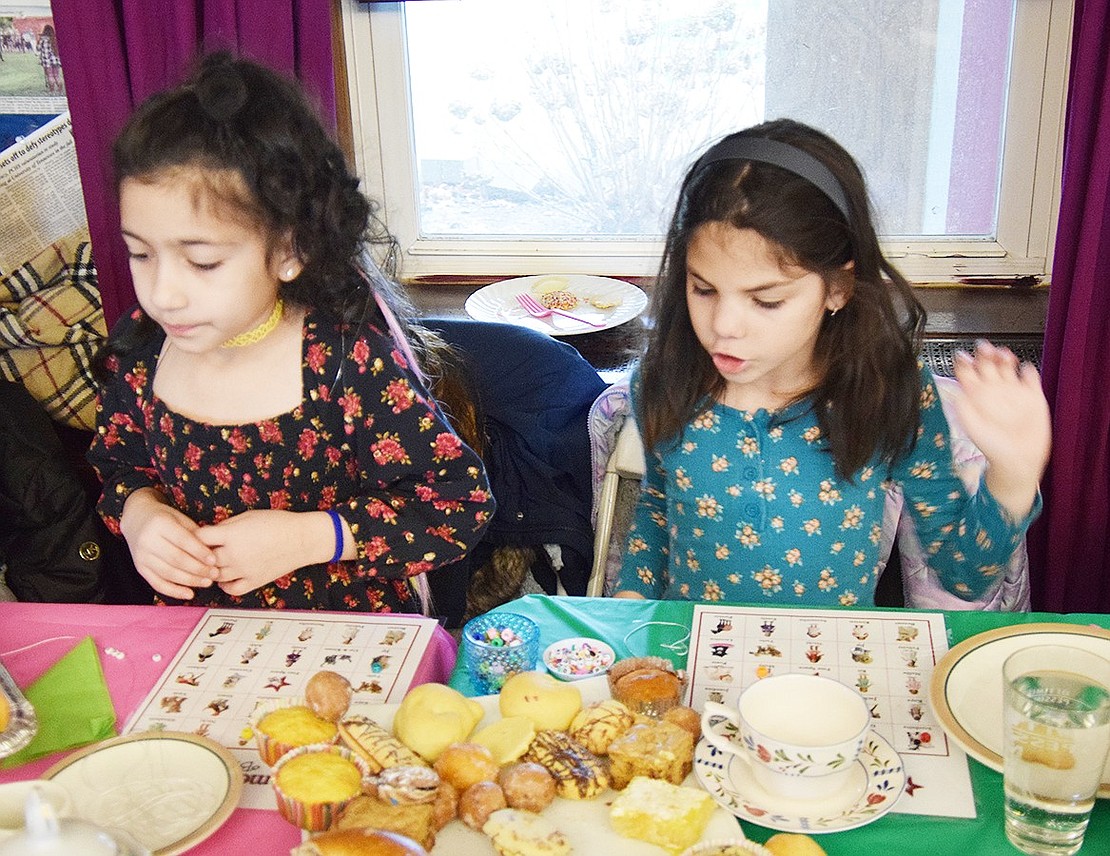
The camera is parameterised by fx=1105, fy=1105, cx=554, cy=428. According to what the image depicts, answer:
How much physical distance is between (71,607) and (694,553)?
0.81 m

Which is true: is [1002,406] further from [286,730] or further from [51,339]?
[51,339]

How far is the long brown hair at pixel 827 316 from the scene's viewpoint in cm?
130

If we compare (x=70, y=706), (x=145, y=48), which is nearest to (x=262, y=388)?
(x=70, y=706)

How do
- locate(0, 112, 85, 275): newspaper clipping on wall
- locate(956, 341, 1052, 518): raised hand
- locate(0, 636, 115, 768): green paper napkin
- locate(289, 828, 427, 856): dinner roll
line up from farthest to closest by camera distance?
locate(0, 112, 85, 275): newspaper clipping on wall
locate(956, 341, 1052, 518): raised hand
locate(0, 636, 115, 768): green paper napkin
locate(289, 828, 427, 856): dinner roll

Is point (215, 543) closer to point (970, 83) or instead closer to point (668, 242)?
point (668, 242)

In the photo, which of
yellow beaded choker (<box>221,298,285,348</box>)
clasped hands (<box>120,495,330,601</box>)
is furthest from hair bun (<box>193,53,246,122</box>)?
clasped hands (<box>120,495,330,601</box>)

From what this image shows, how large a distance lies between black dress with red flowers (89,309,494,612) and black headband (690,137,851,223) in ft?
1.65

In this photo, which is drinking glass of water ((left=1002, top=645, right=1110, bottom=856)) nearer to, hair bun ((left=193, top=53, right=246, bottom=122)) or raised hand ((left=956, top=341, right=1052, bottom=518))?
raised hand ((left=956, top=341, right=1052, bottom=518))

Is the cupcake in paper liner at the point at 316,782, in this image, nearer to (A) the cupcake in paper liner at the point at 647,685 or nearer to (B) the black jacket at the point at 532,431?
(A) the cupcake in paper liner at the point at 647,685

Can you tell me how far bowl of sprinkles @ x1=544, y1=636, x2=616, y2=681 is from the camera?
109 cm

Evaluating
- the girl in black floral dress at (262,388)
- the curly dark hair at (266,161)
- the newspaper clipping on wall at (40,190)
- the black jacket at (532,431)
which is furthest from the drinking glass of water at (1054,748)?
the newspaper clipping on wall at (40,190)

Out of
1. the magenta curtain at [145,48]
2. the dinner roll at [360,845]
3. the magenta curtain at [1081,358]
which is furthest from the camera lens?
the magenta curtain at [145,48]

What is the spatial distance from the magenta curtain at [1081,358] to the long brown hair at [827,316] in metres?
0.65

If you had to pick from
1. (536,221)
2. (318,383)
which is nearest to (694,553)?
(318,383)
